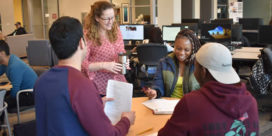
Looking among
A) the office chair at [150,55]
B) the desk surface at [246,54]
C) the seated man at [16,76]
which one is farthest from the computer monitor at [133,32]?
the seated man at [16,76]

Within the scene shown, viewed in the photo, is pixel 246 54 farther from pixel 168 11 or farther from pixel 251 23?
pixel 168 11

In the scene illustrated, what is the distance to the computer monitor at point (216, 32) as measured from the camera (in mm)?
5848

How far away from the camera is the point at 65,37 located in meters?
1.19

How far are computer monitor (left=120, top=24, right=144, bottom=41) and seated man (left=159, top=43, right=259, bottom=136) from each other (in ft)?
18.2

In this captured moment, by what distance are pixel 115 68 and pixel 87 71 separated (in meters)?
0.23

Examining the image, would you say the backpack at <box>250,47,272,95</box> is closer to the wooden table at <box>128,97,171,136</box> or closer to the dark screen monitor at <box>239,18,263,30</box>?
the wooden table at <box>128,97,171,136</box>

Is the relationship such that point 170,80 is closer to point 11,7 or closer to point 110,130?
point 110,130

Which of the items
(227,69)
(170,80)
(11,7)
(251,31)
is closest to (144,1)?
(251,31)

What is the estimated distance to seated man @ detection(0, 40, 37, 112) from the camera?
361 centimetres

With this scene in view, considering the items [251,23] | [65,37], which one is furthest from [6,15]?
[65,37]

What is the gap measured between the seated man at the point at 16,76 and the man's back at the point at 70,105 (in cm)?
260

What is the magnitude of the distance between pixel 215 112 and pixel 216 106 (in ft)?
0.08

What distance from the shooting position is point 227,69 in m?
1.36

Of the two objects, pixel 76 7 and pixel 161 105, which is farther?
pixel 76 7
